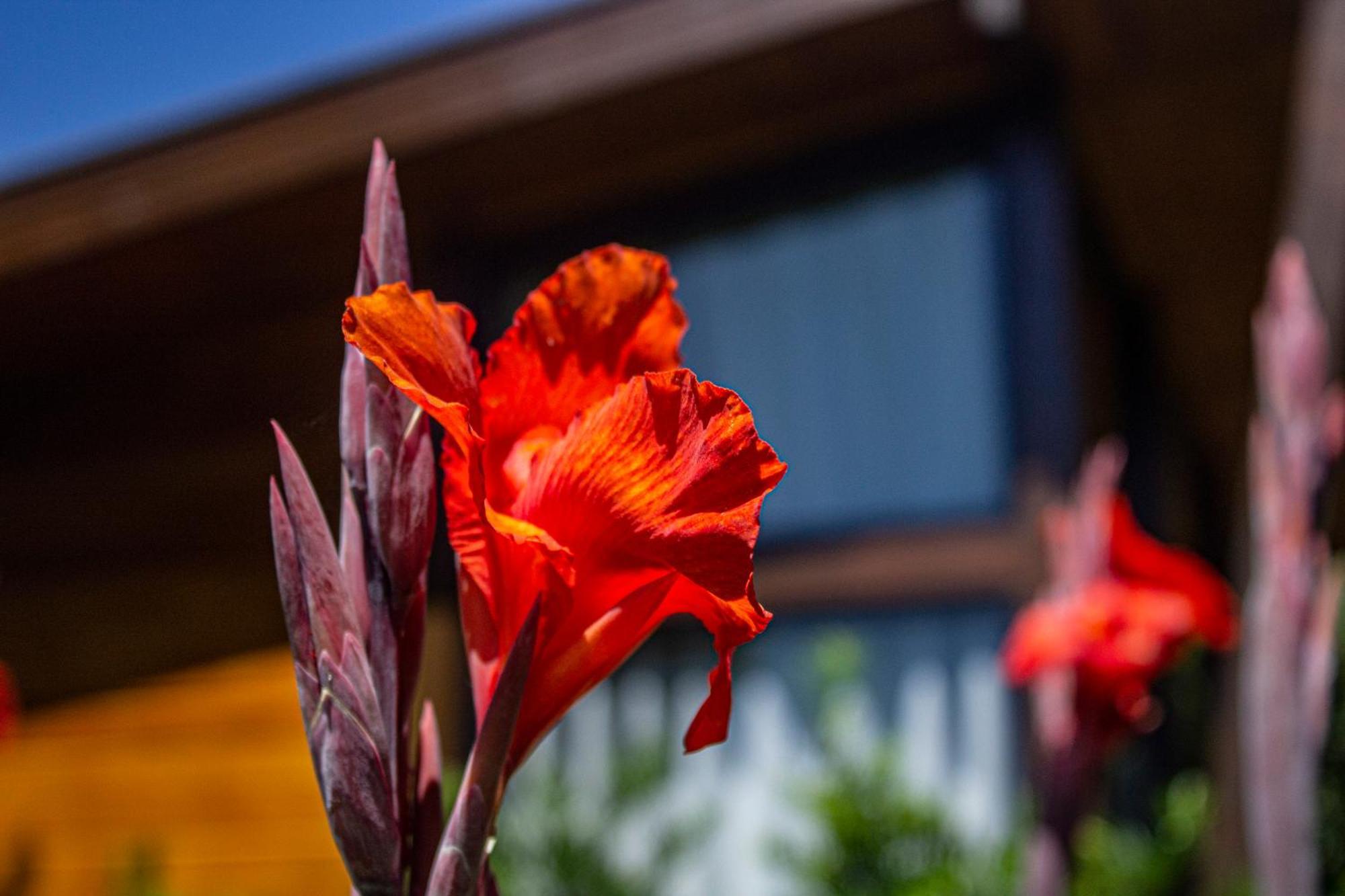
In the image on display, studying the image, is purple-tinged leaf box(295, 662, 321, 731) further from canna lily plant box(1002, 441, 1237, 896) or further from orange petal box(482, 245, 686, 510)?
canna lily plant box(1002, 441, 1237, 896)

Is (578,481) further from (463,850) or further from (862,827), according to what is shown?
(862,827)

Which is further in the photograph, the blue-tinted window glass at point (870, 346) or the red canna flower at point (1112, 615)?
the blue-tinted window glass at point (870, 346)

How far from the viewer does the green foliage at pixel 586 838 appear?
8.27ft

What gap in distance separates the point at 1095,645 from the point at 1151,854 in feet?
3.27

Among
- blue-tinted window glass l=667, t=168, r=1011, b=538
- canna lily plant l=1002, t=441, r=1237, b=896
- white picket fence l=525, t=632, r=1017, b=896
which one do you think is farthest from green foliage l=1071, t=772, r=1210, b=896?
blue-tinted window glass l=667, t=168, r=1011, b=538

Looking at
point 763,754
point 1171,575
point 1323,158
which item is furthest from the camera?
point 763,754

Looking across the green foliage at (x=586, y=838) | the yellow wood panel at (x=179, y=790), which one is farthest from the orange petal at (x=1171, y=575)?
the yellow wood panel at (x=179, y=790)

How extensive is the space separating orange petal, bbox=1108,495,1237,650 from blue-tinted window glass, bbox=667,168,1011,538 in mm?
1294

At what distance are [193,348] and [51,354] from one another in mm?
498

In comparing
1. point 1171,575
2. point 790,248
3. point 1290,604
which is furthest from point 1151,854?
point 790,248

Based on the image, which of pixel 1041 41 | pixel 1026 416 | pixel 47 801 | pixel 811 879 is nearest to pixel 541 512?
pixel 811 879

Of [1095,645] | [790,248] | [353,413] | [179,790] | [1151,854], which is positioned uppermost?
[353,413]

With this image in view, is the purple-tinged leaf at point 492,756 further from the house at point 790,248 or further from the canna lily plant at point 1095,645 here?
the house at point 790,248

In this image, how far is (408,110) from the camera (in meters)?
2.95
